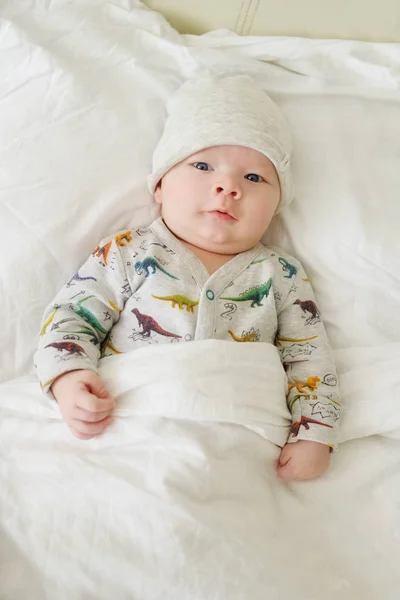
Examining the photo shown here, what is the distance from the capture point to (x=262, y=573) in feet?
2.52

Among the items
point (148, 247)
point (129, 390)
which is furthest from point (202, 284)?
point (129, 390)

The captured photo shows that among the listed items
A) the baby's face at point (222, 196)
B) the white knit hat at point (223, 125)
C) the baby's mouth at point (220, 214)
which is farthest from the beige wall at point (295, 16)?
the baby's mouth at point (220, 214)

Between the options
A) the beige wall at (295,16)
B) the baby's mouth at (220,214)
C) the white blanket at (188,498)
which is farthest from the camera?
the beige wall at (295,16)

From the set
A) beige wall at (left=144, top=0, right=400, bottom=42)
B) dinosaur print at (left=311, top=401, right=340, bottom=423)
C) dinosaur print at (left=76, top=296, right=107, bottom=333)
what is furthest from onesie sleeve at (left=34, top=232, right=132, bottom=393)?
beige wall at (left=144, top=0, right=400, bottom=42)

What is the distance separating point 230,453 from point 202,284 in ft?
0.98

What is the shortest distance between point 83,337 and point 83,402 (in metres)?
0.15

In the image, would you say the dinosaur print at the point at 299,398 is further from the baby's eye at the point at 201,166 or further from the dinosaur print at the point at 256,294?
the baby's eye at the point at 201,166

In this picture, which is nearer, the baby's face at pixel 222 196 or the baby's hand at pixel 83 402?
the baby's hand at pixel 83 402

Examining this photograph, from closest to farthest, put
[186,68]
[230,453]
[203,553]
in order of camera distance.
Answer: [203,553] < [230,453] < [186,68]

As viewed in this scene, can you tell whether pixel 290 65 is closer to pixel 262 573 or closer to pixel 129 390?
pixel 129 390

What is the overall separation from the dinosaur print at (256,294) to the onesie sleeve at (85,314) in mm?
201

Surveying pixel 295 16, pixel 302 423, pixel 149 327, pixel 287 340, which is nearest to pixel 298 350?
pixel 287 340

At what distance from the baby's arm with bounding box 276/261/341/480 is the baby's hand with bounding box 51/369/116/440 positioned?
0.30 metres

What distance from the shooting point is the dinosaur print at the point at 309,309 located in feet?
3.46
